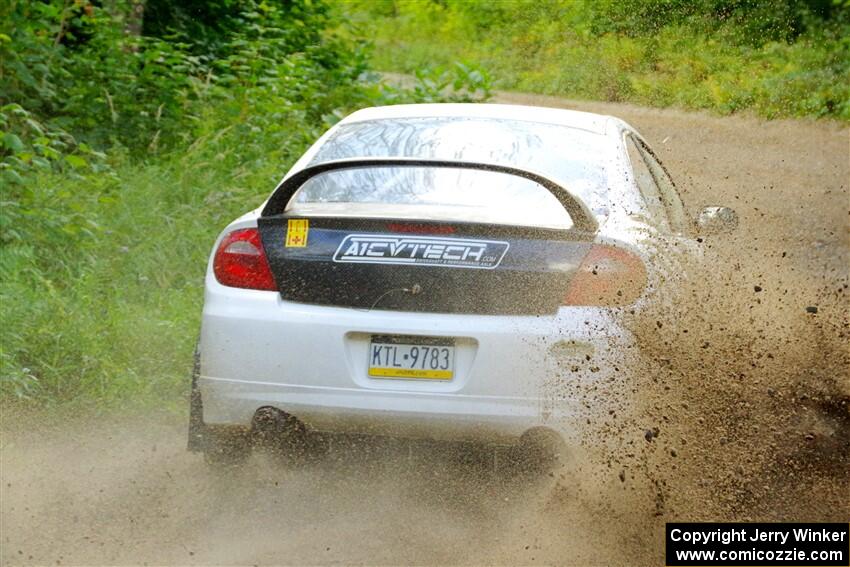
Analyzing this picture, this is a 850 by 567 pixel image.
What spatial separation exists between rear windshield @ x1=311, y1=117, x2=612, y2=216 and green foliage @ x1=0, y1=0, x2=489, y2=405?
1611 mm

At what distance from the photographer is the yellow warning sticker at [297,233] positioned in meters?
4.53

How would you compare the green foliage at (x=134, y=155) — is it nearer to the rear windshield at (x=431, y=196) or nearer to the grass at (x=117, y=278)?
the grass at (x=117, y=278)

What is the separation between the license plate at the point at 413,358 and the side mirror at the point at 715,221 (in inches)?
54.1

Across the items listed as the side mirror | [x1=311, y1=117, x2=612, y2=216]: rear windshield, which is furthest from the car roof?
the side mirror

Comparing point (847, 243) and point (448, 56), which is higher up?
point (448, 56)

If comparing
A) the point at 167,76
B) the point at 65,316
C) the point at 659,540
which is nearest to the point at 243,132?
the point at 167,76

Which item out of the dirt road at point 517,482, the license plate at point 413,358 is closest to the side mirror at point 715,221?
the dirt road at point 517,482

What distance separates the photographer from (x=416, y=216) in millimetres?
4445

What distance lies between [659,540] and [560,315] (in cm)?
83

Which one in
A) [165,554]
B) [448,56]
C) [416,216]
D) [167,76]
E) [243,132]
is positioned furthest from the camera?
[448,56]

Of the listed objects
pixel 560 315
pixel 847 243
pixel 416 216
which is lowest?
pixel 847 243

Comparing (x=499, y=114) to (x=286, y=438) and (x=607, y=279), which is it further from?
(x=286, y=438)

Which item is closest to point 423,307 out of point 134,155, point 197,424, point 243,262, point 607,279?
point 607,279

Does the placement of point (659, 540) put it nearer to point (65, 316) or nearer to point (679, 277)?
point (679, 277)
